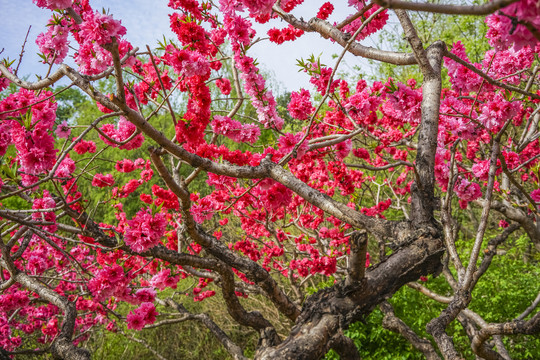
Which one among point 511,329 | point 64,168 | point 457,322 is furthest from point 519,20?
point 457,322

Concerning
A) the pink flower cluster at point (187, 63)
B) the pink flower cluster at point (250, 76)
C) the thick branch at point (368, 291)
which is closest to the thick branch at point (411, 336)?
the thick branch at point (368, 291)

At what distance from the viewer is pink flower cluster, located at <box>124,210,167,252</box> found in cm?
232

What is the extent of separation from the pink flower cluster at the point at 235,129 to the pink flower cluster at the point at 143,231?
0.88 m

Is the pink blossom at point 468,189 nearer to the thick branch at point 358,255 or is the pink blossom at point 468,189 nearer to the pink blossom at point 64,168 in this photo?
the thick branch at point 358,255

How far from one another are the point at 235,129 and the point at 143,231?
3.50 ft

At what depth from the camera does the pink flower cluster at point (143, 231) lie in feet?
7.60

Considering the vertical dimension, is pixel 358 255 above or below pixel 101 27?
below

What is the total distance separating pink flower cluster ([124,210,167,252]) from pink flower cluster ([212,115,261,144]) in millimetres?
881

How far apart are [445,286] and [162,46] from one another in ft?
17.8

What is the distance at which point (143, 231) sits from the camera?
7.60 feet

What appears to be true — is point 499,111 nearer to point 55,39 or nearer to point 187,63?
point 187,63

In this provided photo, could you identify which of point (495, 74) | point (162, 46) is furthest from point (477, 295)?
point (162, 46)

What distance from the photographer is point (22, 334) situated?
6285 mm

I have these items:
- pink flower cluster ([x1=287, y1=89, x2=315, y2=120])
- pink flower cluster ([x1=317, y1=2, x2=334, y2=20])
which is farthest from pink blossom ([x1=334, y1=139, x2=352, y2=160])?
pink flower cluster ([x1=317, y1=2, x2=334, y2=20])
